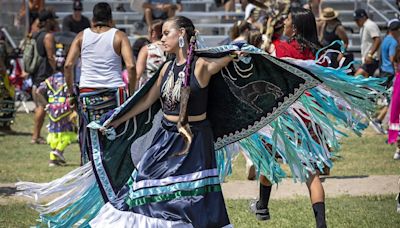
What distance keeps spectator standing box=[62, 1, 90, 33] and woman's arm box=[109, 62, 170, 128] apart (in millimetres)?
11671

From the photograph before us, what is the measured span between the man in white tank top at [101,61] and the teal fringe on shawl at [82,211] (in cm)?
220

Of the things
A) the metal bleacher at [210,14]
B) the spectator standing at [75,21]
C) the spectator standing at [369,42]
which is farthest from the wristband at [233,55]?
the metal bleacher at [210,14]

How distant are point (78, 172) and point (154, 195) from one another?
983 mm

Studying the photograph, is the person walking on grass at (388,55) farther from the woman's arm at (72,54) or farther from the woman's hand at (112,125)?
the woman's hand at (112,125)

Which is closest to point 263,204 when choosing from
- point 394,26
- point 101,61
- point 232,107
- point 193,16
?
point 232,107

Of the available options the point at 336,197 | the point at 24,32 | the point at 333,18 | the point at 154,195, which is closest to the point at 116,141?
the point at 154,195

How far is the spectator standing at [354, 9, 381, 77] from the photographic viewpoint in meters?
17.0

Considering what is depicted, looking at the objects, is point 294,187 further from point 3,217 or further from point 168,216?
point 168,216

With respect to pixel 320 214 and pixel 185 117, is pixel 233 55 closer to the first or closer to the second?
pixel 185 117

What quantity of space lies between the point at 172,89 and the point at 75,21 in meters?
12.5

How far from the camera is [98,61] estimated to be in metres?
9.40

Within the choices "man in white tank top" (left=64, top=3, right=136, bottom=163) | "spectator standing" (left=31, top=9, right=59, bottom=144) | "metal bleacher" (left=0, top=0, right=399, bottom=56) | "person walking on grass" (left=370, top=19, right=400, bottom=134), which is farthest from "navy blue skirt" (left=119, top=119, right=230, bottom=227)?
"metal bleacher" (left=0, top=0, right=399, bottom=56)

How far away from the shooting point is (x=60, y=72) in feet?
42.2

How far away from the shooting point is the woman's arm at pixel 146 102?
6613 mm
